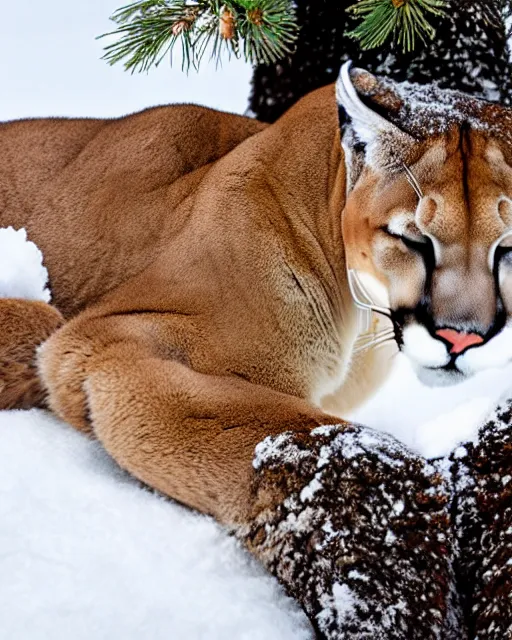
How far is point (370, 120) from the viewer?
1733 millimetres

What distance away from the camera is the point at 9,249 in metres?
2.21

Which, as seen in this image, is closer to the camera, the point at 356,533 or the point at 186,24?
the point at 356,533

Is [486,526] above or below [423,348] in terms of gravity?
below

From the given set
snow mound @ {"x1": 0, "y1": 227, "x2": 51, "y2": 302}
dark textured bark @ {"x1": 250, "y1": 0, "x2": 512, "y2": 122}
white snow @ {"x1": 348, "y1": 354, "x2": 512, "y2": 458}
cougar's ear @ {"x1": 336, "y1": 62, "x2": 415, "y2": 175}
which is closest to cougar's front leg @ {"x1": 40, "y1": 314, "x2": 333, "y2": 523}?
white snow @ {"x1": 348, "y1": 354, "x2": 512, "y2": 458}

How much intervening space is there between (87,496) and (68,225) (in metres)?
1.06

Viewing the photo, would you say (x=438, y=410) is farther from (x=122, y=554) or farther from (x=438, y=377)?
(x=122, y=554)

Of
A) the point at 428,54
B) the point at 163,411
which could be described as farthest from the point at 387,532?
the point at 428,54

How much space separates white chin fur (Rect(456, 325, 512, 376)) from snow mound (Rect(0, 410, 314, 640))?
50 cm

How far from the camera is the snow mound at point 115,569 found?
1079 millimetres

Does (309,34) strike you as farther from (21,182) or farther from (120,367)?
(120,367)

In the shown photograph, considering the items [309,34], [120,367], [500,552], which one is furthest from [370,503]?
[309,34]

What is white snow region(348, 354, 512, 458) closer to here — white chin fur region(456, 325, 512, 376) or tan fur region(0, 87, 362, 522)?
white chin fur region(456, 325, 512, 376)

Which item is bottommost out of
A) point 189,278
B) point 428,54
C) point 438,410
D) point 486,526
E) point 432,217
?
point 438,410

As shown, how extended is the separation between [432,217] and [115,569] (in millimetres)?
812
